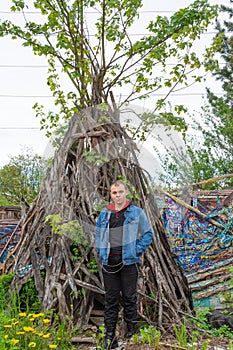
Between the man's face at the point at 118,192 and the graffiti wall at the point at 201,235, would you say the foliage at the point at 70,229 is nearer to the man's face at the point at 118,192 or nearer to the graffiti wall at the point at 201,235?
the man's face at the point at 118,192

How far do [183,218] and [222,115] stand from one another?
5.83 m

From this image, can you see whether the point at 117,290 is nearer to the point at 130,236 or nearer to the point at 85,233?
the point at 130,236

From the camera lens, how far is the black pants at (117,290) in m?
4.00

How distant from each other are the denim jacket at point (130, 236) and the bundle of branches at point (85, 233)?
2.09 feet

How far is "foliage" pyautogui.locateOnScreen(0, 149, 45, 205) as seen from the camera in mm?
19125

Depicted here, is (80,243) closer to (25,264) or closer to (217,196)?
(25,264)

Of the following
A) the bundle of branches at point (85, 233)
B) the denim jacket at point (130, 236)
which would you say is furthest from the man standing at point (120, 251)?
the bundle of branches at point (85, 233)

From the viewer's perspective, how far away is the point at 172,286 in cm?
504

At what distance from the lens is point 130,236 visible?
13.0 feet

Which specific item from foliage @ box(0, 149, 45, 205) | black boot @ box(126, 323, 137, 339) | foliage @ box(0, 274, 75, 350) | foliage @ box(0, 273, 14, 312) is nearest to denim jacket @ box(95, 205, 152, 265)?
black boot @ box(126, 323, 137, 339)

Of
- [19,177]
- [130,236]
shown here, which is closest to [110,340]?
[130,236]

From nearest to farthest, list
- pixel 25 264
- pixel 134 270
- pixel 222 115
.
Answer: pixel 134 270 → pixel 25 264 → pixel 222 115

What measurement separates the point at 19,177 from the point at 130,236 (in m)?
17.0

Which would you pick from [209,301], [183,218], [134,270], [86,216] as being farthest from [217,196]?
[134,270]
